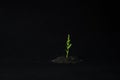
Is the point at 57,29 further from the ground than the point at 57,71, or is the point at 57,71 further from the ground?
the point at 57,29

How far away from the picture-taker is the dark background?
17.0m

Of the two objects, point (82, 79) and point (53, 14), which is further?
point (53, 14)

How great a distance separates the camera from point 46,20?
17656 millimetres

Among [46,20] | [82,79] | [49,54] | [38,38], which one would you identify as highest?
[46,20]

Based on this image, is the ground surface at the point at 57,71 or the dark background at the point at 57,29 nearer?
the ground surface at the point at 57,71

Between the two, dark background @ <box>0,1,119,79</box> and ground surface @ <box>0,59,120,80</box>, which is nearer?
ground surface @ <box>0,59,120,80</box>

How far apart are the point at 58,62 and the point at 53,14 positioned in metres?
4.45

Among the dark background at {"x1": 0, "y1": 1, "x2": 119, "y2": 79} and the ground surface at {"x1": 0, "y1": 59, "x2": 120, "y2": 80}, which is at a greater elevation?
the dark background at {"x1": 0, "y1": 1, "x2": 119, "y2": 79}

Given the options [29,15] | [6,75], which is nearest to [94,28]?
[29,15]

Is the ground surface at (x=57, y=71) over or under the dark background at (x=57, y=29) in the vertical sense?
under

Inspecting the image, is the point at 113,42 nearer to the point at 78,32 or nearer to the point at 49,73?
the point at 78,32

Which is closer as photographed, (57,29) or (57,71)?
(57,71)

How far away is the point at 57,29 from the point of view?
17781 millimetres

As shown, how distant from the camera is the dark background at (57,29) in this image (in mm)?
17031
